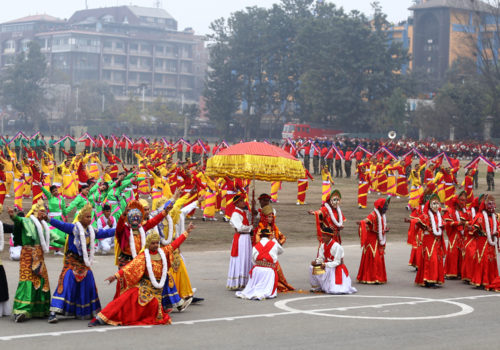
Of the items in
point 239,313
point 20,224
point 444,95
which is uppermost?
point 444,95

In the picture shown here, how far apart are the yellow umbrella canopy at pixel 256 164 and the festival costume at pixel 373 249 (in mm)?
1797

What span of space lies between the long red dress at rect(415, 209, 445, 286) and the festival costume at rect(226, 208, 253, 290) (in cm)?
275

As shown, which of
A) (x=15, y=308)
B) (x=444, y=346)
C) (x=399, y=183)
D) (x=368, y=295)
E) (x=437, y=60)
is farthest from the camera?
(x=437, y=60)

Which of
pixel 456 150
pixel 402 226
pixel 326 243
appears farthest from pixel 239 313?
pixel 456 150

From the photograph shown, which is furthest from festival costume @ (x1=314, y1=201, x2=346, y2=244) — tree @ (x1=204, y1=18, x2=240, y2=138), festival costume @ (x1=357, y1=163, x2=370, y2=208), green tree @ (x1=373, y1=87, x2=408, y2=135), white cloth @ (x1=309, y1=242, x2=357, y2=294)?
tree @ (x1=204, y1=18, x2=240, y2=138)

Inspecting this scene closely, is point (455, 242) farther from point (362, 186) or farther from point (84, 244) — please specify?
point (362, 186)

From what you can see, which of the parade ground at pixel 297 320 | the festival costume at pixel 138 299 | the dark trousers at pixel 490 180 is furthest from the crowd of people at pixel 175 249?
the dark trousers at pixel 490 180

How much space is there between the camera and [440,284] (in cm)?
1436

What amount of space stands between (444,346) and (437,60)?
96.8 m

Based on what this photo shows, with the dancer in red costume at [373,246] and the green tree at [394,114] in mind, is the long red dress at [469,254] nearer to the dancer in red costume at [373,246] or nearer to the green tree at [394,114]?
the dancer in red costume at [373,246]

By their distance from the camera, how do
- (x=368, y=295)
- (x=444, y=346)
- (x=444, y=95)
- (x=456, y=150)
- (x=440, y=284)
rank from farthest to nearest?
1. (x=444, y=95)
2. (x=456, y=150)
3. (x=440, y=284)
4. (x=368, y=295)
5. (x=444, y=346)

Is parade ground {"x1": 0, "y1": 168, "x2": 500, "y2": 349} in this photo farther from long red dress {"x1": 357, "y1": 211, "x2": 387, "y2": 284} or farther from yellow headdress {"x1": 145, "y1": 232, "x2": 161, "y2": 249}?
yellow headdress {"x1": 145, "y1": 232, "x2": 161, "y2": 249}

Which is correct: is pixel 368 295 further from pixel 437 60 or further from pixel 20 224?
pixel 437 60

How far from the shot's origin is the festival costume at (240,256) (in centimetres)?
1348
